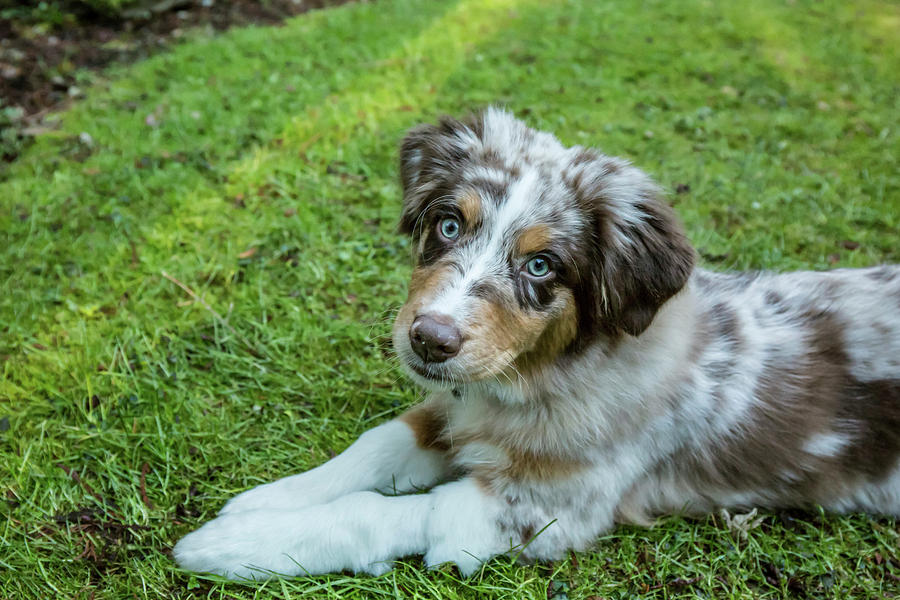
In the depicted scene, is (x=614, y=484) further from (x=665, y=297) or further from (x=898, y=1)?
(x=898, y=1)

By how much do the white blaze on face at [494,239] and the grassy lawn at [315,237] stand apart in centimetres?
134

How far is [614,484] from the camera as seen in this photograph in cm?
321

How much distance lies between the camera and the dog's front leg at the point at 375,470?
3.37 m

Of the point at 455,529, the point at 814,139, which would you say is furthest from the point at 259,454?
the point at 814,139

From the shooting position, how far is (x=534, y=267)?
2961 mm

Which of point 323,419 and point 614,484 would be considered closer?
point 614,484

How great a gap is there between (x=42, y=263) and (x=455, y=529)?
3.53 metres

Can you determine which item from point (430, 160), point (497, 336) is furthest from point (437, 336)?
point (430, 160)

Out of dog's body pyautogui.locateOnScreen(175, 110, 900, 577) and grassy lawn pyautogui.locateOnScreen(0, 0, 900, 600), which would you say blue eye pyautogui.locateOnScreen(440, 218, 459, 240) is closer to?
dog's body pyautogui.locateOnScreen(175, 110, 900, 577)

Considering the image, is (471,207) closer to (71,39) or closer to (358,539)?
(358,539)

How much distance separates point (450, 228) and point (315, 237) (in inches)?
90.4

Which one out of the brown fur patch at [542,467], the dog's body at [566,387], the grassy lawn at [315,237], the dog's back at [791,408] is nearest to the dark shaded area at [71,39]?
the grassy lawn at [315,237]

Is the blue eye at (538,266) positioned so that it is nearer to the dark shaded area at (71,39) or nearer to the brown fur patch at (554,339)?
the brown fur patch at (554,339)

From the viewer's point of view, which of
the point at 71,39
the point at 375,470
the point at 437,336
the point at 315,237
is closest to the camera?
the point at 437,336
